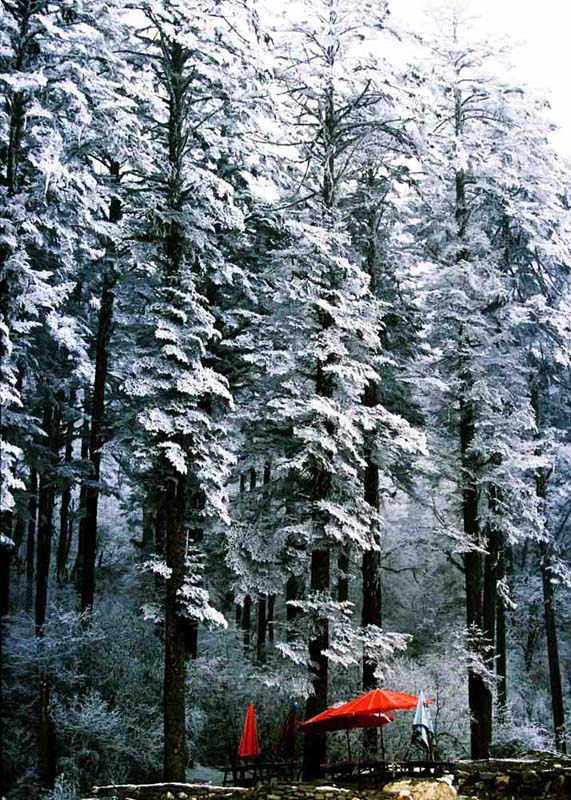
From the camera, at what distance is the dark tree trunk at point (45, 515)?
725 inches

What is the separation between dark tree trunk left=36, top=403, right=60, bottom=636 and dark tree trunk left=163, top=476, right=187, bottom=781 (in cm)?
501

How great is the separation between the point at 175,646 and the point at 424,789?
4006mm

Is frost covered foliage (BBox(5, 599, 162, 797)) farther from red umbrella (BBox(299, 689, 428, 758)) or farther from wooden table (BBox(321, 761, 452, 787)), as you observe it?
wooden table (BBox(321, 761, 452, 787))

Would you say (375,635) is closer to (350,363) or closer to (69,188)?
(350,363)

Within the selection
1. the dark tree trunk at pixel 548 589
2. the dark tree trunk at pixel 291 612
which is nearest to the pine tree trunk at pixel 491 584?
the dark tree trunk at pixel 548 589

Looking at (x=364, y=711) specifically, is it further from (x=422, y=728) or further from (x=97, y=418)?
(x=97, y=418)

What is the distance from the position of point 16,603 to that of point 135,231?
49.9 ft

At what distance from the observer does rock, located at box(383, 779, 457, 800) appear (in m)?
10.2

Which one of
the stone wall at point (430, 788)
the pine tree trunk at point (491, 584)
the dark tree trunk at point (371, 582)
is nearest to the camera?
the stone wall at point (430, 788)

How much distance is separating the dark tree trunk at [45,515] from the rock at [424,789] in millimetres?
8279

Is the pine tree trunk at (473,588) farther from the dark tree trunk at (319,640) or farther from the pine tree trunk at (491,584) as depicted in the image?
the dark tree trunk at (319,640)

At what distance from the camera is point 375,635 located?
14.3 metres

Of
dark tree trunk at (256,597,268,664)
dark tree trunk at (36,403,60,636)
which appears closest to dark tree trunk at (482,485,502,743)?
dark tree trunk at (256,597,268,664)

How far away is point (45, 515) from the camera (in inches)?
880
